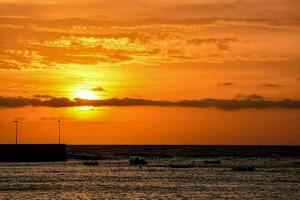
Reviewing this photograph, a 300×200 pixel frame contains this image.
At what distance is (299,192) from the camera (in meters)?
99.7

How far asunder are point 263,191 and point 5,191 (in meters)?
38.9

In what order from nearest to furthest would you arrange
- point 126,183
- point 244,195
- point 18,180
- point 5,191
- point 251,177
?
1. point 244,195
2. point 5,191
3. point 126,183
4. point 18,180
5. point 251,177

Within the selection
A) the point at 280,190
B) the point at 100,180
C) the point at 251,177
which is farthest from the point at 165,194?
the point at 251,177

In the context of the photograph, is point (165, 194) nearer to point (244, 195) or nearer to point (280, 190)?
point (244, 195)

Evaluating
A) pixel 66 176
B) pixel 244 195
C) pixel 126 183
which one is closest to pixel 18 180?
pixel 66 176

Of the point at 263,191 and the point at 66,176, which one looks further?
the point at 66,176

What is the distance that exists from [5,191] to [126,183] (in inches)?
961

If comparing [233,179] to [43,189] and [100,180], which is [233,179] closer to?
[100,180]

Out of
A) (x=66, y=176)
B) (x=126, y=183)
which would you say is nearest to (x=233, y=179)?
(x=126, y=183)

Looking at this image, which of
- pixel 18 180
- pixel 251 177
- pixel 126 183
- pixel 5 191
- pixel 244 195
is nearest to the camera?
pixel 244 195

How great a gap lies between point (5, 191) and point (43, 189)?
6.03 m

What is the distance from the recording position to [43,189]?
103688mm

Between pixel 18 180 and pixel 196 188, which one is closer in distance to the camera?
pixel 196 188

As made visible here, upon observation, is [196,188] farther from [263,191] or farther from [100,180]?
[100,180]
